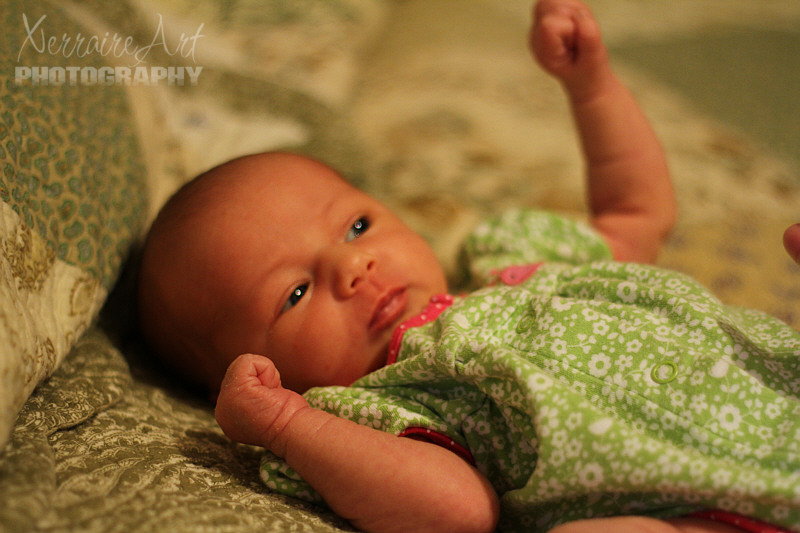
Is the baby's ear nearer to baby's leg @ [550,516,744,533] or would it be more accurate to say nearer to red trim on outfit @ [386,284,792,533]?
red trim on outfit @ [386,284,792,533]

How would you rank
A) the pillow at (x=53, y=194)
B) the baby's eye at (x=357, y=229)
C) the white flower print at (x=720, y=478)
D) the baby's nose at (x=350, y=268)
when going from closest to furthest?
the white flower print at (x=720, y=478), the pillow at (x=53, y=194), the baby's nose at (x=350, y=268), the baby's eye at (x=357, y=229)

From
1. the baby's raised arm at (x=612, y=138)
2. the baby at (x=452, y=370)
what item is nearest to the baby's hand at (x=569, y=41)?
the baby's raised arm at (x=612, y=138)

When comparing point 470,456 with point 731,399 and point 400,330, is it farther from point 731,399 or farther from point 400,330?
point 731,399

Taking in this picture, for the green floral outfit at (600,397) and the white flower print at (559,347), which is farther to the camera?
the white flower print at (559,347)

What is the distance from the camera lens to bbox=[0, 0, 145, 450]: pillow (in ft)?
2.66

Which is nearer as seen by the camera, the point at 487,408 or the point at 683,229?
the point at 487,408

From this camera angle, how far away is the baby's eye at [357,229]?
3.58 ft

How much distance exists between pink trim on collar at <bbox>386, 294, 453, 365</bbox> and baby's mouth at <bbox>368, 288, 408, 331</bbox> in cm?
3

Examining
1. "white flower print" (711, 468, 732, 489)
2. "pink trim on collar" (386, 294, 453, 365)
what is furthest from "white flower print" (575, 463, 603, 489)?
"pink trim on collar" (386, 294, 453, 365)

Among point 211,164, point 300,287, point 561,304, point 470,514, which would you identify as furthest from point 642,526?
point 211,164

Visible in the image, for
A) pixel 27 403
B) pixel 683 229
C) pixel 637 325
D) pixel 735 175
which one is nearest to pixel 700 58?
pixel 735 175

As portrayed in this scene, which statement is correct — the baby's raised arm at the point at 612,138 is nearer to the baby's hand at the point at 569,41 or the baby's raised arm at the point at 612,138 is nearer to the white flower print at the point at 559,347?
the baby's hand at the point at 569,41

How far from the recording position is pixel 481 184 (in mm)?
1636

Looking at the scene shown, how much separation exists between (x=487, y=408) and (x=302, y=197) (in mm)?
474
